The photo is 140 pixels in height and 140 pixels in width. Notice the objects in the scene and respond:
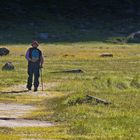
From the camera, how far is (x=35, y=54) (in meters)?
40.2

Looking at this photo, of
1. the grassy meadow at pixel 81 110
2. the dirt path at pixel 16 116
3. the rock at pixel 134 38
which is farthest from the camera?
the rock at pixel 134 38

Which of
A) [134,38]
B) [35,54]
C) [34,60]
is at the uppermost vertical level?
[35,54]

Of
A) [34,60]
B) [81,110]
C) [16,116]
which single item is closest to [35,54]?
[34,60]

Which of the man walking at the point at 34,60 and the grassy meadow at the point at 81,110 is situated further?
the man walking at the point at 34,60

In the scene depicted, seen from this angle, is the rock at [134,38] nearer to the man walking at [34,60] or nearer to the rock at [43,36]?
the rock at [43,36]

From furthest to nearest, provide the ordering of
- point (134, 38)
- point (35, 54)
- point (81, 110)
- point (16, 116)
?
point (134, 38)
point (35, 54)
point (81, 110)
point (16, 116)

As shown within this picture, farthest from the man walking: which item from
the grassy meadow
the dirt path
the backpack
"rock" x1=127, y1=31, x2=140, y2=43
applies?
"rock" x1=127, y1=31, x2=140, y2=43

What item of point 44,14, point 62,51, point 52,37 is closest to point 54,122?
point 62,51

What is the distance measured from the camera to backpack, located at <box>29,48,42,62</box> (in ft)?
132

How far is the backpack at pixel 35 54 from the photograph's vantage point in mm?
40125

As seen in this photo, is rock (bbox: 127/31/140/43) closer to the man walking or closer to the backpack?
the man walking

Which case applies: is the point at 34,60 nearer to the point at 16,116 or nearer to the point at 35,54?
the point at 35,54

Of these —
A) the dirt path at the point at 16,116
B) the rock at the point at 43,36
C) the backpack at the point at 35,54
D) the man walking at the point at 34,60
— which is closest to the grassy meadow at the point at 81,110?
the dirt path at the point at 16,116

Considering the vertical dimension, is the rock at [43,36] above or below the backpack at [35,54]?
below
